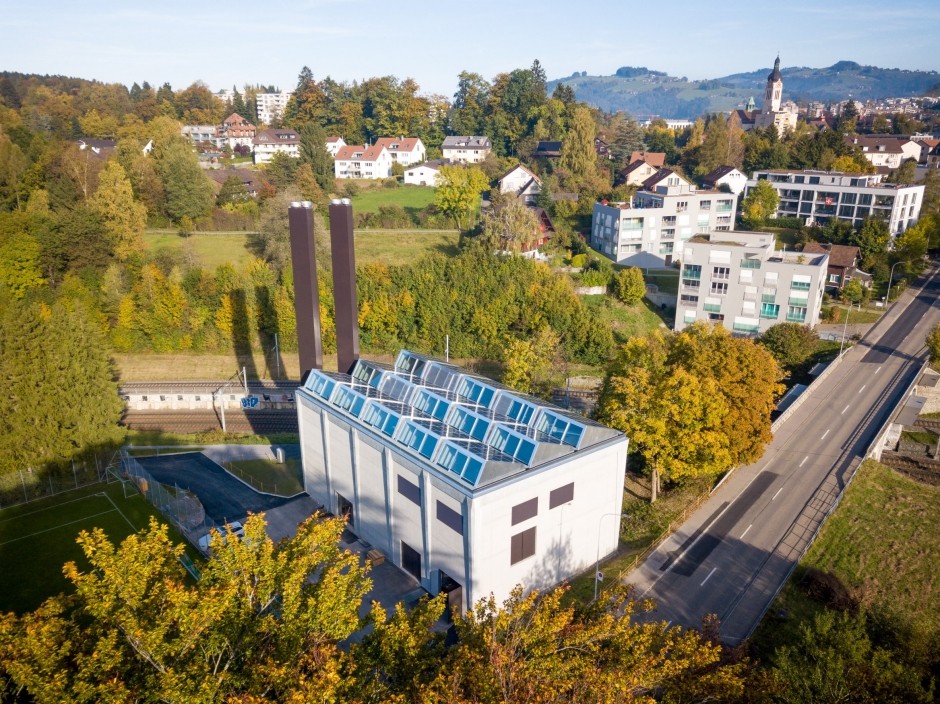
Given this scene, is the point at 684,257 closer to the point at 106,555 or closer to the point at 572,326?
the point at 572,326

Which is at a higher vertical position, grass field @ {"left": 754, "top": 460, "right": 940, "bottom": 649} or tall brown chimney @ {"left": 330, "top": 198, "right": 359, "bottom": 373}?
tall brown chimney @ {"left": 330, "top": 198, "right": 359, "bottom": 373}

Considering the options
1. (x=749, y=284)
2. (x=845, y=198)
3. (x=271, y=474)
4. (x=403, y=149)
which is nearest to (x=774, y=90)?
(x=845, y=198)

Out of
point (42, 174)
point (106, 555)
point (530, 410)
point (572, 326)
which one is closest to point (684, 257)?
point (572, 326)

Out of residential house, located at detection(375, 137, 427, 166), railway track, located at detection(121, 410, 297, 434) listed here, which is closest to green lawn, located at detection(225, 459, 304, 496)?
railway track, located at detection(121, 410, 297, 434)

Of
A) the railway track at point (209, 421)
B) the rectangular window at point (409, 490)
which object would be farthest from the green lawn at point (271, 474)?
the rectangular window at point (409, 490)

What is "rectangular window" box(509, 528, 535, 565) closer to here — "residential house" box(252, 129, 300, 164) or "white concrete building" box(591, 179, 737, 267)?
"white concrete building" box(591, 179, 737, 267)

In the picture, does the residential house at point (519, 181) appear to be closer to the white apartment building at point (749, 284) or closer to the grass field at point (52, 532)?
the white apartment building at point (749, 284)
